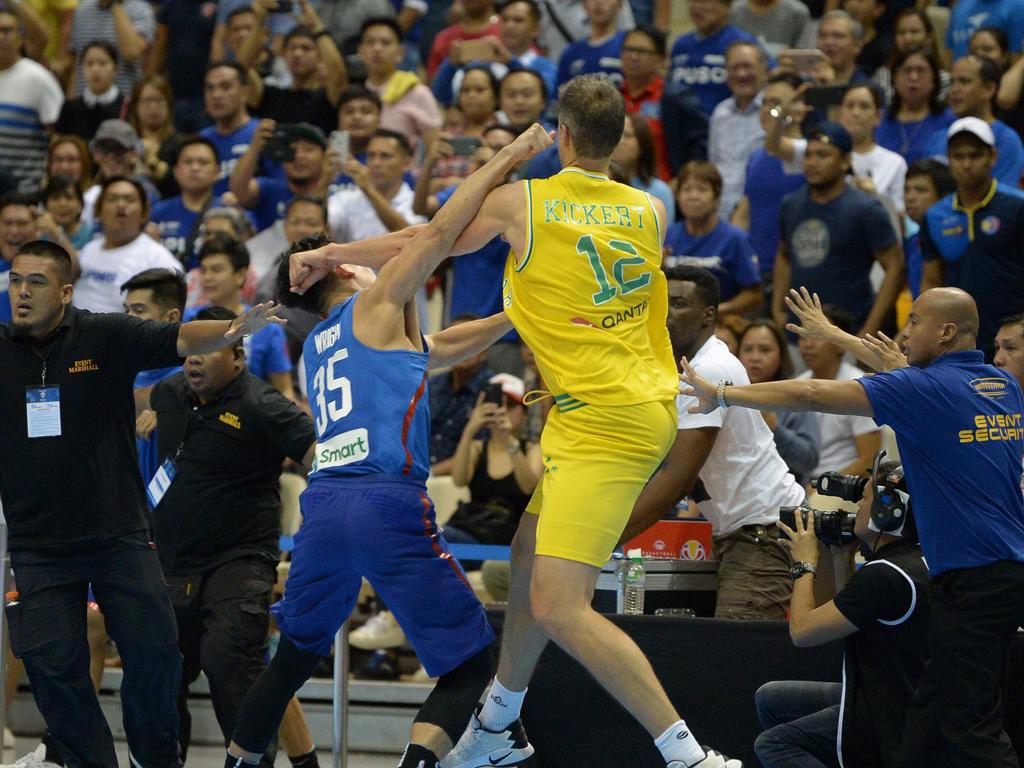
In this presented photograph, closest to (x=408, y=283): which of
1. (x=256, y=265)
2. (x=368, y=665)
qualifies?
(x=368, y=665)

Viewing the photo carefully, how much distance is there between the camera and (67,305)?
607 cm

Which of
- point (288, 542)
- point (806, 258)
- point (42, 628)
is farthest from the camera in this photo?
point (806, 258)

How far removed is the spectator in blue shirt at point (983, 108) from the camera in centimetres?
1009

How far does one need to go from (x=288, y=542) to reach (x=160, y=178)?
5.21 meters

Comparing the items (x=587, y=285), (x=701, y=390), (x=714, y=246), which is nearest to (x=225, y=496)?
(x=587, y=285)

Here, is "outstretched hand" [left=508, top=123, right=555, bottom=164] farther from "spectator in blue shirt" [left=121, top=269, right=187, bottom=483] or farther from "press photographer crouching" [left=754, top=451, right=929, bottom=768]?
"spectator in blue shirt" [left=121, top=269, right=187, bottom=483]

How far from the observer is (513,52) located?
12383mm

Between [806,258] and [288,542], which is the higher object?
[806,258]

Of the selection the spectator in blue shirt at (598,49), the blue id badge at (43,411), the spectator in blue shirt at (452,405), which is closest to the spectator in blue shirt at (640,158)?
the spectator in blue shirt at (452,405)

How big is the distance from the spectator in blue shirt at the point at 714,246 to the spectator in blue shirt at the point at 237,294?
2.63m

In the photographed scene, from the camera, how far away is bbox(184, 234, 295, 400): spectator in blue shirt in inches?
343

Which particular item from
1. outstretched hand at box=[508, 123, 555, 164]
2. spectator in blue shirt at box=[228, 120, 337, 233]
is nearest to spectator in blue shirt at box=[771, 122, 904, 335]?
spectator in blue shirt at box=[228, 120, 337, 233]

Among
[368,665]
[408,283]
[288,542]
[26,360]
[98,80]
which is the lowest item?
[368,665]

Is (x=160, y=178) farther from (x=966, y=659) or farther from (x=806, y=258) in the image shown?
(x=966, y=659)
